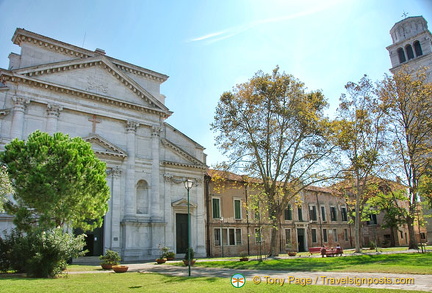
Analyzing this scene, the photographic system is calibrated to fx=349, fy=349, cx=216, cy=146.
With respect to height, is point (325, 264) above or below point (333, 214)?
below

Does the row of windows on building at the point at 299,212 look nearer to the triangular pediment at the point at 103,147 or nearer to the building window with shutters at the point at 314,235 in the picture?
the building window with shutters at the point at 314,235

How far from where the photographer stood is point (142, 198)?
30.7 m

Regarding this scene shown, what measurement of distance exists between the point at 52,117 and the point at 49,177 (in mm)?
11395

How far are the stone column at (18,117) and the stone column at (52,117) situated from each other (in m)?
1.64

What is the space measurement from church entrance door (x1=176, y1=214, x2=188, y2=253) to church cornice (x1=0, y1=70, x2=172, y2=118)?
9.76m

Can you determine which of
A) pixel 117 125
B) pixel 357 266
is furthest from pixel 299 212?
pixel 357 266

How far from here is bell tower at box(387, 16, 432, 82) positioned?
48.8m

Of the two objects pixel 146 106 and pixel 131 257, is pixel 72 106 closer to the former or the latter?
pixel 146 106

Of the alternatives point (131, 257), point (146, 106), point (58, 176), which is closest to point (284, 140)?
point (146, 106)

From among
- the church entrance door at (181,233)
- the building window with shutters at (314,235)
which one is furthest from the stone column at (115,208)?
the building window with shutters at (314,235)

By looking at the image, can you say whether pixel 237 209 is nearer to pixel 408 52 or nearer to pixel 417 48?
pixel 408 52

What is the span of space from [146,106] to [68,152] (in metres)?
15.3

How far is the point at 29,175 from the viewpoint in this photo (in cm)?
1648

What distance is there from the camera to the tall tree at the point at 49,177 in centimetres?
1656
